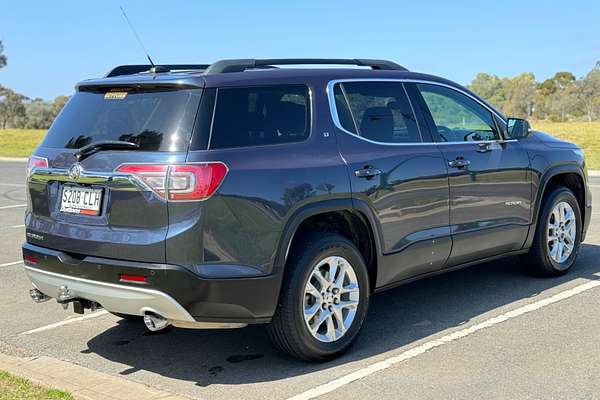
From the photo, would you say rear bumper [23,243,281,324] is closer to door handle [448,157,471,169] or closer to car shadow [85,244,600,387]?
car shadow [85,244,600,387]

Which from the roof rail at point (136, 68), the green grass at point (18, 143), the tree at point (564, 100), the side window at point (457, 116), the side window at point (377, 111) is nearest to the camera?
the side window at point (377, 111)

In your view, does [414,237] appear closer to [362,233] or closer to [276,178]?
[362,233]

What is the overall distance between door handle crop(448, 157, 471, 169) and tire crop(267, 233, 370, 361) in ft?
3.93

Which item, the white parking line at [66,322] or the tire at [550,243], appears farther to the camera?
the tire at [550,243]

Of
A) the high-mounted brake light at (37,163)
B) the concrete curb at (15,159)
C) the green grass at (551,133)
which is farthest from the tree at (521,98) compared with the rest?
the high-mounted brake light at (37,163)

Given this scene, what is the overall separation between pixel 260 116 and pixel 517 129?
274 centimetres

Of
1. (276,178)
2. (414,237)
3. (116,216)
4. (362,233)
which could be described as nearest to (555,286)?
(414,237)

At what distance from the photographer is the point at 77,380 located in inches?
169

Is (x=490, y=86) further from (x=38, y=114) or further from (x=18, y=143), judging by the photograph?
(x=18, y=143)

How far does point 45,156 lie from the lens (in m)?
4.66

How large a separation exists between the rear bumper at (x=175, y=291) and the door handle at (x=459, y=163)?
1.90 meters

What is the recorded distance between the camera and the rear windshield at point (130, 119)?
4.13m

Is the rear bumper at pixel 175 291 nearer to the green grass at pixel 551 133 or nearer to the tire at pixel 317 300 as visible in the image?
the tire at pixel 317 300

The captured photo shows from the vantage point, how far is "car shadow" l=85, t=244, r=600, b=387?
4.55 m
